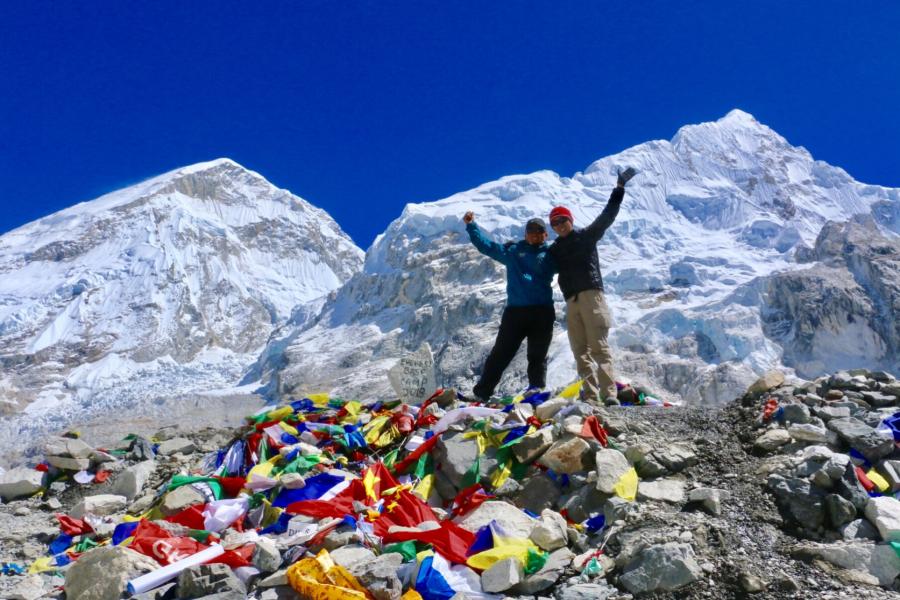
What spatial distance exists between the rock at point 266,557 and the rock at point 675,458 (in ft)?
8.02

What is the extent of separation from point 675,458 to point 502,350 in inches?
105

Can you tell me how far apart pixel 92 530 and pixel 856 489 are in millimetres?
5229

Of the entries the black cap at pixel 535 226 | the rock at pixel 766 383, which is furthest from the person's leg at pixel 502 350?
the rock at pixel 766 383

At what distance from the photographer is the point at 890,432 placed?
4781 millimetres

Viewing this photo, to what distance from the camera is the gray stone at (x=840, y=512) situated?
3896 mm

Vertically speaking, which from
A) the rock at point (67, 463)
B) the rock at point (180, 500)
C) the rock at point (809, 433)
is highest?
the rock at point (67, 463)

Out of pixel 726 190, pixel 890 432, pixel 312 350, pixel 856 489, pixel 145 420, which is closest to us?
pixel 856 489

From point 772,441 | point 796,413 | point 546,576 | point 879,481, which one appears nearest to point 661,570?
point 546,576

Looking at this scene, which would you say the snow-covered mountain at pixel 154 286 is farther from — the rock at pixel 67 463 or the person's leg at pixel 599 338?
the person's leg at pixel 599 338

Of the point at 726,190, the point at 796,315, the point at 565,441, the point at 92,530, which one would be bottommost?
the point at 92,530

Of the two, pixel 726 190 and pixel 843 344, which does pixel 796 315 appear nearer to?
pixel 843 344

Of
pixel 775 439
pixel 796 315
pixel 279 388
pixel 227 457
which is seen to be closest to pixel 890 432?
pixel 775 439

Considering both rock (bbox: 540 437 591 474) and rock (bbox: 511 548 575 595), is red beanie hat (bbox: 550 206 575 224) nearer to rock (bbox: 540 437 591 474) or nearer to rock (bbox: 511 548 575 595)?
rock (bbox: 540 437 591 474)

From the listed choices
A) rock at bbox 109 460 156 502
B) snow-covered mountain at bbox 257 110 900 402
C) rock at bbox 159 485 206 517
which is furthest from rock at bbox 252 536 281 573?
snow-covered mountain at bbox 257 110 900 402
